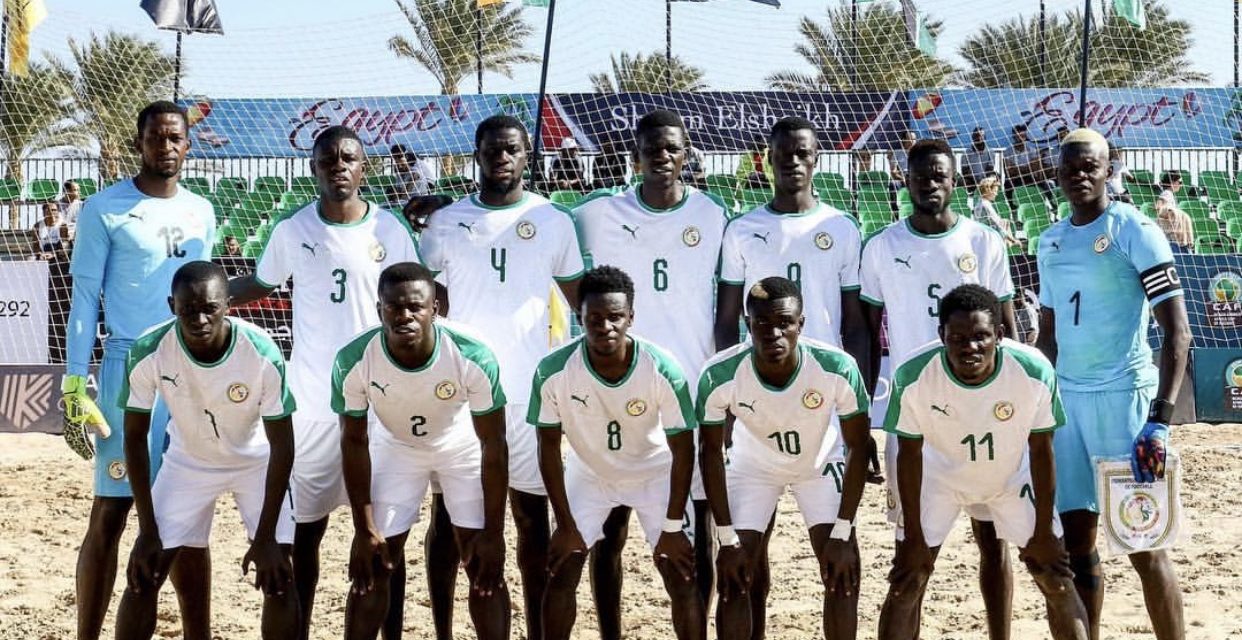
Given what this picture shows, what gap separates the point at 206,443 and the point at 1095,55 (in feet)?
57.3

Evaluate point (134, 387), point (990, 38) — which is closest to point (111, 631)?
point (134, 387)

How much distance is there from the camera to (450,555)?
505 cm

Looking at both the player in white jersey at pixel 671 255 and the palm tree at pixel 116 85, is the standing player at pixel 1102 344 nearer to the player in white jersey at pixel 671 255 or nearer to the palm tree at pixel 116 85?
the player in white jersey at pixel 671 255

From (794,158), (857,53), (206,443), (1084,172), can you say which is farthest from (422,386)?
(857,53)

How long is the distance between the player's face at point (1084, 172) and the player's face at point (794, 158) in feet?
3.13

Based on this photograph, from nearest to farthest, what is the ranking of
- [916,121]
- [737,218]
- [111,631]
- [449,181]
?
1. [737,218]
2. [111,631]
3. [449,181]
4. [916,121]

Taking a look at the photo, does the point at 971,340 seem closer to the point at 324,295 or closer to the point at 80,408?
the point at 324,295

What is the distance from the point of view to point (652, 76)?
63.0 feet

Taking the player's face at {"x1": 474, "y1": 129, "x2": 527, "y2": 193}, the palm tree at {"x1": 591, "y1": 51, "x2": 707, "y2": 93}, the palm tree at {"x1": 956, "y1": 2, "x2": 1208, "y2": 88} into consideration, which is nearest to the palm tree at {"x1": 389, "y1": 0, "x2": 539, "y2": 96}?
the palm tree at {"x1": 591, "y1": 51, "x2": 707, "y2": 93}

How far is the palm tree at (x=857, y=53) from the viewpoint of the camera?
1675 cm

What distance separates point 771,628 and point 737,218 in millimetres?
1840

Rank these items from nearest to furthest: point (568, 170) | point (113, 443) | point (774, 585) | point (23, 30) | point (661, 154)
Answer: point (113, 443) → point (661, 154) → point (774, 585) → point (23, 30) → point (568, 170)

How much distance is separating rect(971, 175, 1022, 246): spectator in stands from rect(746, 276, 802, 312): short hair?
850 centimetres

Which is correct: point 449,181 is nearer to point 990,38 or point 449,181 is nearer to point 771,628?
point 771,628
